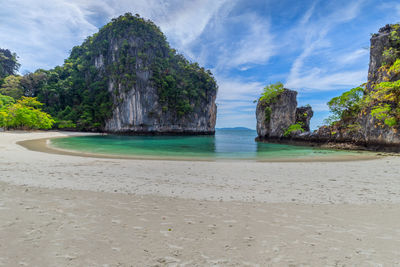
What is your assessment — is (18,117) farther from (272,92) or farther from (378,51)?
(378,51)

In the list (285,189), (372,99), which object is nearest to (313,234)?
(285,189)

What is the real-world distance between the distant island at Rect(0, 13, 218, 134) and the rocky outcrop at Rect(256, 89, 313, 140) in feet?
92.8

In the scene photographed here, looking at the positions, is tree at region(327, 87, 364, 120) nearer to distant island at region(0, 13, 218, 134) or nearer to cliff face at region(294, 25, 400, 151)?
cliff face at region(294, 25, 400, 151)

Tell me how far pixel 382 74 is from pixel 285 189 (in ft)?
66.7

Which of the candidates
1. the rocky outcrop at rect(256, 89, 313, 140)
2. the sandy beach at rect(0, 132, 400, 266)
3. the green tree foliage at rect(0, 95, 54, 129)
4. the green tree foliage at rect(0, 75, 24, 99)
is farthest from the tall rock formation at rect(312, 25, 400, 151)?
the green tree foliage at rect(0, 75, 24, 99)

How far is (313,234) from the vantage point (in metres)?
2.51

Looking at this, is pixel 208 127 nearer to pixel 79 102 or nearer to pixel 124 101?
pixel 124 101

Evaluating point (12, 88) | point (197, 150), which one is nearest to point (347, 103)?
point (197, 150)

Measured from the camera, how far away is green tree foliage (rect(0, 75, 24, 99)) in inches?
1766

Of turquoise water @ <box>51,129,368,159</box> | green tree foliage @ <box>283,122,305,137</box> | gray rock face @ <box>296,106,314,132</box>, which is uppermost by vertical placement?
gray rock face @ <box>296,106,314,132</box>

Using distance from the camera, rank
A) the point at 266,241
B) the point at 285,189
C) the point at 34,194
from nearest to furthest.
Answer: the point at 266,241
the point at 34,194
the point at 285,189

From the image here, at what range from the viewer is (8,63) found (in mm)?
58188

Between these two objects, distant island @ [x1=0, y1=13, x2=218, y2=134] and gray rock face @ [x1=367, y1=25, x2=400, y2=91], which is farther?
distant island @ [x1=0, y1=13, x2=218, y2=134]

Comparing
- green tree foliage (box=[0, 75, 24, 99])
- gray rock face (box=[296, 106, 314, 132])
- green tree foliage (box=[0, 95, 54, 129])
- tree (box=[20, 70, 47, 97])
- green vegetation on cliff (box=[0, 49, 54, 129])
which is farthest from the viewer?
tree (box=[20, 70, 47, 97])
